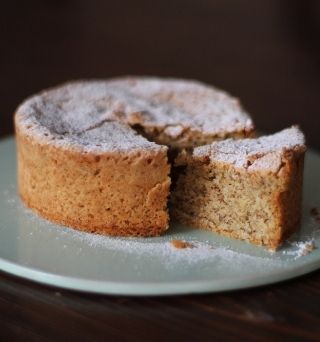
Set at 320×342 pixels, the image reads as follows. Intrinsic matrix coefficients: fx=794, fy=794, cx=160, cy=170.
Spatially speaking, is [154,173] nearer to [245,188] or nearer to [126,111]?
[245,188]

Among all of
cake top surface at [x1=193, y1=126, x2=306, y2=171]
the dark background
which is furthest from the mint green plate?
the dark background

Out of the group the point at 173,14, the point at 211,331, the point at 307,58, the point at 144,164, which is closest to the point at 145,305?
the point at 211,331

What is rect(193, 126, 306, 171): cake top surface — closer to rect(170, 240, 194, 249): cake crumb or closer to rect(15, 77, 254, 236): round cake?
rect(15, 77, 254, 236): round cake

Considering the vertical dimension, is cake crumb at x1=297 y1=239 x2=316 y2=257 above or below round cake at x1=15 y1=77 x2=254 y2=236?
below

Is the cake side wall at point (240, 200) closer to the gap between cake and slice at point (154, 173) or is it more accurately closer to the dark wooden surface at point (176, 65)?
the gap between cake and slice at point (154, 173)

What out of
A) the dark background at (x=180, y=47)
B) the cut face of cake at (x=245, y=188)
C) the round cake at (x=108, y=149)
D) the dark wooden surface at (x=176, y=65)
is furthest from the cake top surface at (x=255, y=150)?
the dark background at (x=180, y=47)

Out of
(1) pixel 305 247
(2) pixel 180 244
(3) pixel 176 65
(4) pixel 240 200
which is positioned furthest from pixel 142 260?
(3) pixel 176 65

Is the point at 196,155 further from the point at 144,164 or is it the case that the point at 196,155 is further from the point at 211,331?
the point at 211,331
